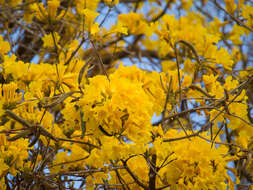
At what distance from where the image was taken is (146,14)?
317 centimetres

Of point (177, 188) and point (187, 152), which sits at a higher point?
point (187, 152)

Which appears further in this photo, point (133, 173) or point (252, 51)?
point (252, 51)

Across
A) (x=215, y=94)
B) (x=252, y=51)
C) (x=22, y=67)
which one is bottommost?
(x=215, y=94)

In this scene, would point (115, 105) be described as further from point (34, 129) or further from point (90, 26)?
point (90, 26)

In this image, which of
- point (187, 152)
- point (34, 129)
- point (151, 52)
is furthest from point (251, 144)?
point (151, 52)

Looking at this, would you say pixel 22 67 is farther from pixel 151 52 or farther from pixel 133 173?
pixel 151 52

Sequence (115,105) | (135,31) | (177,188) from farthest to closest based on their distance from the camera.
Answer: (135,31), (177,188), (115,105)

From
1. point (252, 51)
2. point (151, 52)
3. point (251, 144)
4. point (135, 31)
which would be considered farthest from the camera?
point (151, 52)

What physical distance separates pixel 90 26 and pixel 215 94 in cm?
62

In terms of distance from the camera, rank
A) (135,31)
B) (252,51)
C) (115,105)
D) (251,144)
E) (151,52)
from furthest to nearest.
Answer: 1. (151,52)
2. (252,51)
3. (135,31)
4. (251,144)
5. (115,105)

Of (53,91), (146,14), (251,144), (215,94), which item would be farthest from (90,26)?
(146,14)

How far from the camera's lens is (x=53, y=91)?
133 cm

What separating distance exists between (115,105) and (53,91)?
1.66ft

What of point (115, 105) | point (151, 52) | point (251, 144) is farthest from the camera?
point (151, 52)
